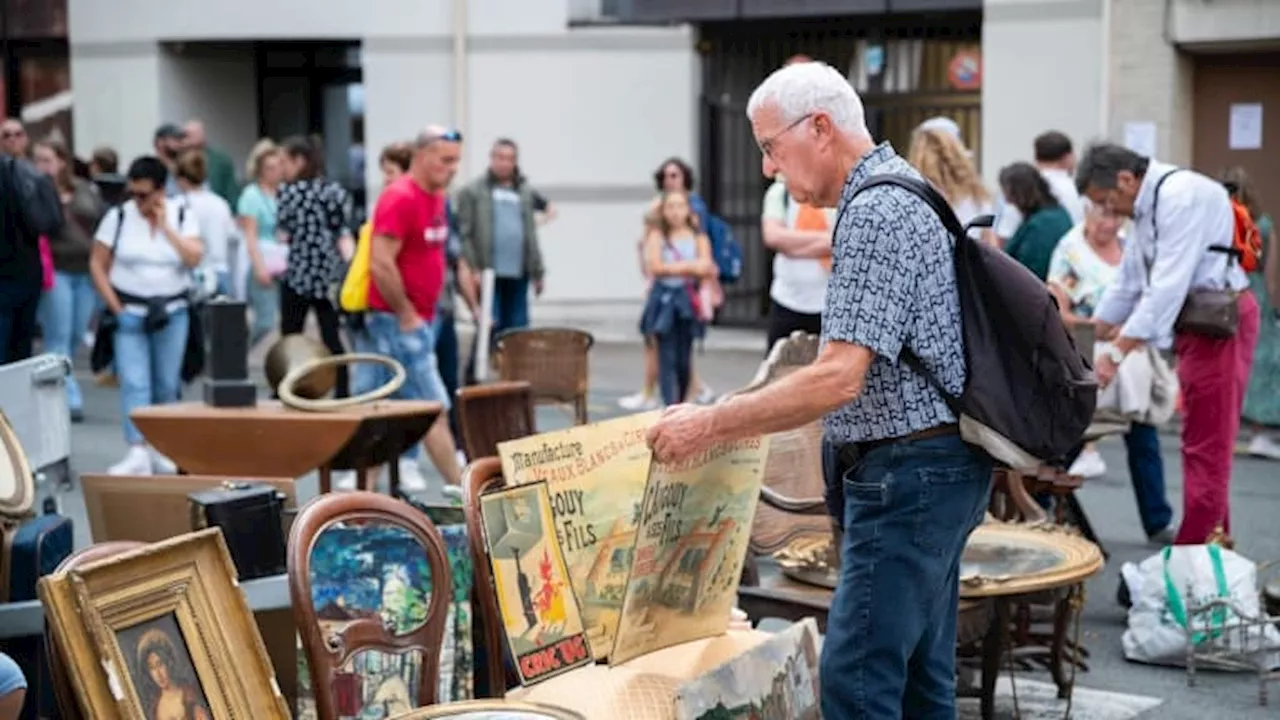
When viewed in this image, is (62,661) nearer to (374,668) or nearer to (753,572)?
(374,668)

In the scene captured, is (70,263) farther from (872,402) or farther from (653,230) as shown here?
(872,402)

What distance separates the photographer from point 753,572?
19.3 feet

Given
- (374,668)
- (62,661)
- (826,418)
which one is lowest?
(374,668)

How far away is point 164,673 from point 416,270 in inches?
222

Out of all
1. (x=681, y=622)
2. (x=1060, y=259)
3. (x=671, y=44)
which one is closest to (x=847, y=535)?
(x=681, y=622)

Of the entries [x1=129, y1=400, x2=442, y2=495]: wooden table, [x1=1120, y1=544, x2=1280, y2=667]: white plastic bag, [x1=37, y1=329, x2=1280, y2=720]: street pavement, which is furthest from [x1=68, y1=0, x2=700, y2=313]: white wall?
[x1=1120, y1=544, x2=1280, y2=667]: white plastic bag

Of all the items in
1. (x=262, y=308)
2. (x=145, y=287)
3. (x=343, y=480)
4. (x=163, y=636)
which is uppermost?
(x=145, y=287)

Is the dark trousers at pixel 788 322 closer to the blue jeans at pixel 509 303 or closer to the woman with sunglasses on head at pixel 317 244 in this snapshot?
the woman with sunglasses on head at pixel 317 244

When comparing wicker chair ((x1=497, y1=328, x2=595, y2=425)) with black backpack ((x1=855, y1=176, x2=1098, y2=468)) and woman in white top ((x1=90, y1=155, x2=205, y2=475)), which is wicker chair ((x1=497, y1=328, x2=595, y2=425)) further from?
black backpack ((x1=855, y1=176, x2=1098, y2=468))

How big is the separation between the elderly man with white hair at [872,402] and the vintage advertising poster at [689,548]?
26 centimetres

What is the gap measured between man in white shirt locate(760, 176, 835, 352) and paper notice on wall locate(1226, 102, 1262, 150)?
7097mm

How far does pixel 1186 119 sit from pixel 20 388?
1042cm

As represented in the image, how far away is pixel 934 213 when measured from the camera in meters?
4.30

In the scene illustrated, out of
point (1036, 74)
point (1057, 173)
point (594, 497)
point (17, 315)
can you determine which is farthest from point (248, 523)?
point (1036, 74)
